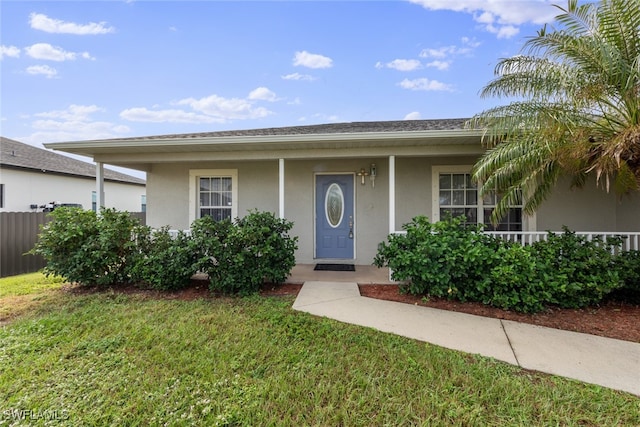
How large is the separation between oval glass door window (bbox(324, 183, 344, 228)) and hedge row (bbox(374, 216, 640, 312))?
2.76m

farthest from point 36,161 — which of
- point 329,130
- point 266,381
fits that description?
point 266,381

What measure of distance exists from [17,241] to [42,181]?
25.3 ft

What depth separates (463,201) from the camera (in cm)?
704

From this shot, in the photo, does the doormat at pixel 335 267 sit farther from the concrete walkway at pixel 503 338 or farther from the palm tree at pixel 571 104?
the palm tree at pixel 571 104

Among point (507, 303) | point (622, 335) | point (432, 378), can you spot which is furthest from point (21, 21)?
point (622, 335)

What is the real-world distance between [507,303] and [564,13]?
4.28 m

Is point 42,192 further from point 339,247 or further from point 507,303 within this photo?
point 507,303

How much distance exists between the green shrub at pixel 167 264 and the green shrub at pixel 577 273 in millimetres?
5707

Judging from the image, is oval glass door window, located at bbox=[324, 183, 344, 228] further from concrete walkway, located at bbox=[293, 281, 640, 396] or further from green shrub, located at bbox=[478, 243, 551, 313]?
green shrub, located at bbox=[478, 243, 551, 313]

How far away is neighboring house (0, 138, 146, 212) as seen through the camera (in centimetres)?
1167

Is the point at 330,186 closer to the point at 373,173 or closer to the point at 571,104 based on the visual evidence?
the point at 373,173

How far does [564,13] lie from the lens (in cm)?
422

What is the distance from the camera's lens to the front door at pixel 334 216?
296 inches

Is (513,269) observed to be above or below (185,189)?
below
